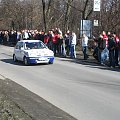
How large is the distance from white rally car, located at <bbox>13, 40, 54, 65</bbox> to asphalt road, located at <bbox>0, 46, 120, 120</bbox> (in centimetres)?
157

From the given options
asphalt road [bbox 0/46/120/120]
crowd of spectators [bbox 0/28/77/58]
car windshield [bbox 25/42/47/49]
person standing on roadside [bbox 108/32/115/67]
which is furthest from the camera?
crowd of spectators [bbox 0/28/77/58]

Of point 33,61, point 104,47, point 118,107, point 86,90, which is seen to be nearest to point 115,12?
point 104,47

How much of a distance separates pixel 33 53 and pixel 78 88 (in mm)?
8780

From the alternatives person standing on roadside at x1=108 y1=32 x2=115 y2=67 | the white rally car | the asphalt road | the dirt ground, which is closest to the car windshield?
the white rally car

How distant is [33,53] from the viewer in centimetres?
2167

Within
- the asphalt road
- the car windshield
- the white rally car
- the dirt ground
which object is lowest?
the asphalt road

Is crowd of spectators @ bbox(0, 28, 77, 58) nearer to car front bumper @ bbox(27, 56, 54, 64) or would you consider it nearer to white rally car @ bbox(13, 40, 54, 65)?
white rally car @ bbox(13, 40, 54, 65)

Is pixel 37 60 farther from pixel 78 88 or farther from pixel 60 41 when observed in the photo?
pixel 78 88

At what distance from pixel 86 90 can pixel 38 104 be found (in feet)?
11.1

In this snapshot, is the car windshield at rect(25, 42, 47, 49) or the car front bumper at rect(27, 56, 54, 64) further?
the car windshield at rect(25, 42, 47, 49)

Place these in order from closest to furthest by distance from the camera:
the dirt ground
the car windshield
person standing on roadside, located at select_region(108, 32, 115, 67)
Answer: the dirt ground < person standing on roadside, located at select_region(108, 32, 115, 67) < the car windshield

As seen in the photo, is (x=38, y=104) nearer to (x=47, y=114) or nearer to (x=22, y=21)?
(x=47, y=114)

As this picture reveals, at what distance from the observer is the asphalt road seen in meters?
9.74

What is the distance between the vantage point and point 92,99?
11211mm
